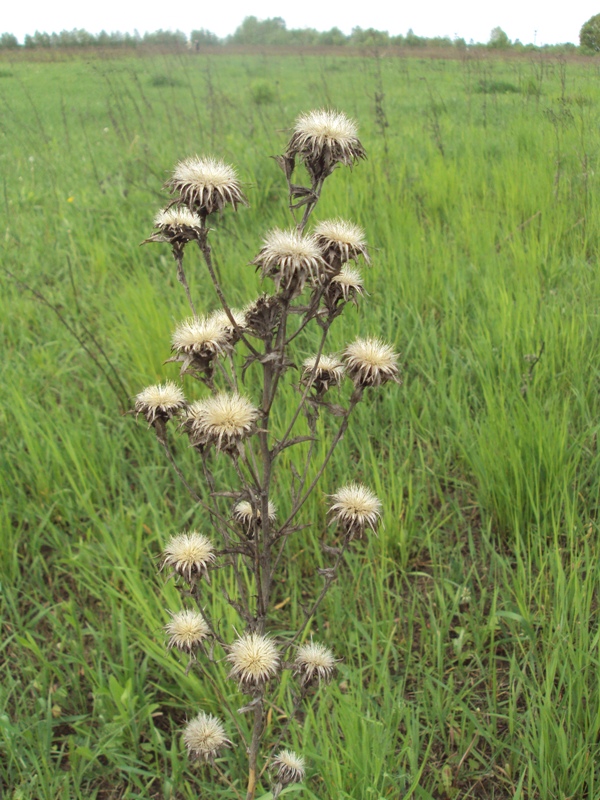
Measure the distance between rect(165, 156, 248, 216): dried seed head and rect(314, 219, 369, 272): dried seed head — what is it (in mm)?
171

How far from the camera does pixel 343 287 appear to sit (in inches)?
49.2

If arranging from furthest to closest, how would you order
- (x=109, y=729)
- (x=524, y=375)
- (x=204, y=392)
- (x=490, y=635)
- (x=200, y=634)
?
1. (x=204, y=392)
2. (x=524, y=375)
3. (x=490, y=635)
4. (x=109, y=729)
5. (x=200, y=634)

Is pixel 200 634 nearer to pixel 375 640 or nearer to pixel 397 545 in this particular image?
pixel 375 640

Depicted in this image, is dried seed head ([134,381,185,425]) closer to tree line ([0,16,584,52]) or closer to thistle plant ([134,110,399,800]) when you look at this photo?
thistle plant ([134,110,399,800])

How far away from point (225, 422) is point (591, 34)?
4863 millimetres

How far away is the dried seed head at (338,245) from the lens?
3.88 ft

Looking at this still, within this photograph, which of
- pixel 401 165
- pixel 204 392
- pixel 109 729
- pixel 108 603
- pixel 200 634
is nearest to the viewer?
pixel 200 634

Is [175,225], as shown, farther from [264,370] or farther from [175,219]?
[264,370]

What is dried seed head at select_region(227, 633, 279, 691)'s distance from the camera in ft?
4.26

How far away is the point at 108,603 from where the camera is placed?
6.95 feet

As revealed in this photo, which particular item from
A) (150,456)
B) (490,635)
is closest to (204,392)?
(150,456)

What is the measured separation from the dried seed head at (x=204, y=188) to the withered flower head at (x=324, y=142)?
0.14 meters

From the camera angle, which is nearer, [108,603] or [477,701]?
[477,701]

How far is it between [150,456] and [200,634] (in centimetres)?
129
